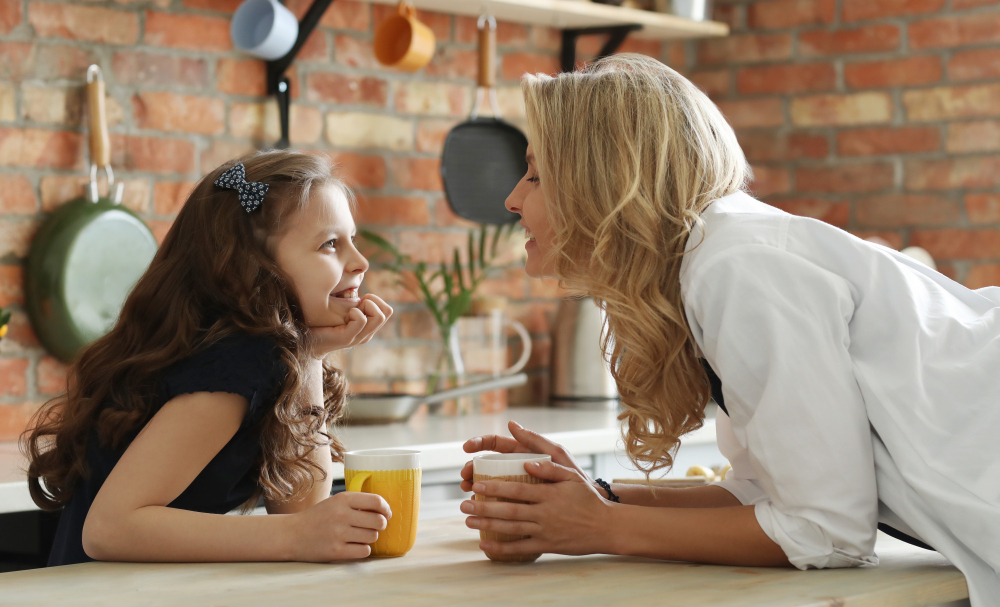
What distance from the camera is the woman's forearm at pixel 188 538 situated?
3.12ft

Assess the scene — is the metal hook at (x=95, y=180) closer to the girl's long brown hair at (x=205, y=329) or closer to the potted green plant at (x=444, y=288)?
the potted green plant at (x=444, y=288)

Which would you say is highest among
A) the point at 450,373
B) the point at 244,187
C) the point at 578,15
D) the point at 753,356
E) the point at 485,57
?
the point at 578,15

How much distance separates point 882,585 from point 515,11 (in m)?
1.93

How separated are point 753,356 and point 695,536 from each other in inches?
6.7

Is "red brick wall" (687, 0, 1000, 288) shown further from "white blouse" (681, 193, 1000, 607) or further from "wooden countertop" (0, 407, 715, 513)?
"white blouse" (681, 193, 1000, 607)

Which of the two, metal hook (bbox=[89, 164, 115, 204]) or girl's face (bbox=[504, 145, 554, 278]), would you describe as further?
metal hook (bbox=[89, 164, 115, 204])

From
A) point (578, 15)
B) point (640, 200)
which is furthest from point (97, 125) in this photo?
point (640, 200)

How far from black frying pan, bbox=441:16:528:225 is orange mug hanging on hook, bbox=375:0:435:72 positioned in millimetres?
167

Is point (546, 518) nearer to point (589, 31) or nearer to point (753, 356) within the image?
point (753, 356)

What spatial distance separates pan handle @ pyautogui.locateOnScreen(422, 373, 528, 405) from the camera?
7.46ft

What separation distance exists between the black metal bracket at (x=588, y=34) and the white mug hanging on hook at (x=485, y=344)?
68 centimetres

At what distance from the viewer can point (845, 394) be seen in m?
0.88

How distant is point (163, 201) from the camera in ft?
6.98

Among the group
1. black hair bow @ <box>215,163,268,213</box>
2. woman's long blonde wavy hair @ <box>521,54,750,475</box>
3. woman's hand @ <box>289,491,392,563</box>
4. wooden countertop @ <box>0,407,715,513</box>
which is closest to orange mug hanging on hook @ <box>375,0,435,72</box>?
wooden countertop @ <box>0,407,715,513</box>
